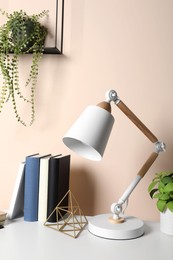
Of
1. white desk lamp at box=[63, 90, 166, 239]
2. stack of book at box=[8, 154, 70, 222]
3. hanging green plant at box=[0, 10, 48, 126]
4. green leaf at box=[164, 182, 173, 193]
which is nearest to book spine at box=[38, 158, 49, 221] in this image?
stack of book at box=[8, 154, 70, 222]

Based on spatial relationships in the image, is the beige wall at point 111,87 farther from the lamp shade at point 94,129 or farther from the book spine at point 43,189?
the lamp shade at point 94,129

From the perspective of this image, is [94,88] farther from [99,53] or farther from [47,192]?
[47,192]

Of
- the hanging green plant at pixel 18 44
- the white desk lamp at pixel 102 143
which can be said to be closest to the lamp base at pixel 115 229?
the white desk lamp at pixel 102 143

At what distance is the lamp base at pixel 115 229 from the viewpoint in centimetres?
→ 99

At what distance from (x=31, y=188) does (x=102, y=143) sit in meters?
0.34

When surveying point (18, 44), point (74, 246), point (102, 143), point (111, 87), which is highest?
point (18, 44)

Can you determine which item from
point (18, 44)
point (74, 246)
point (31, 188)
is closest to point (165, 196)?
point (74, 246)

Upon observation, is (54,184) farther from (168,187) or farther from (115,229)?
(168,187)

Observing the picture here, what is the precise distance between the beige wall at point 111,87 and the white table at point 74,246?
0.86 feet

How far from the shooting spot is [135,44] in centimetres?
125

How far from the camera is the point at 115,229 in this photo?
3.27ft

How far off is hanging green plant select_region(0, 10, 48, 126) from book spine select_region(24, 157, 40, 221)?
25 cm

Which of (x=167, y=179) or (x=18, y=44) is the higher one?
(x=18, y=44)

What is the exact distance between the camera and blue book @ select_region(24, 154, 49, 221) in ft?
3.73
